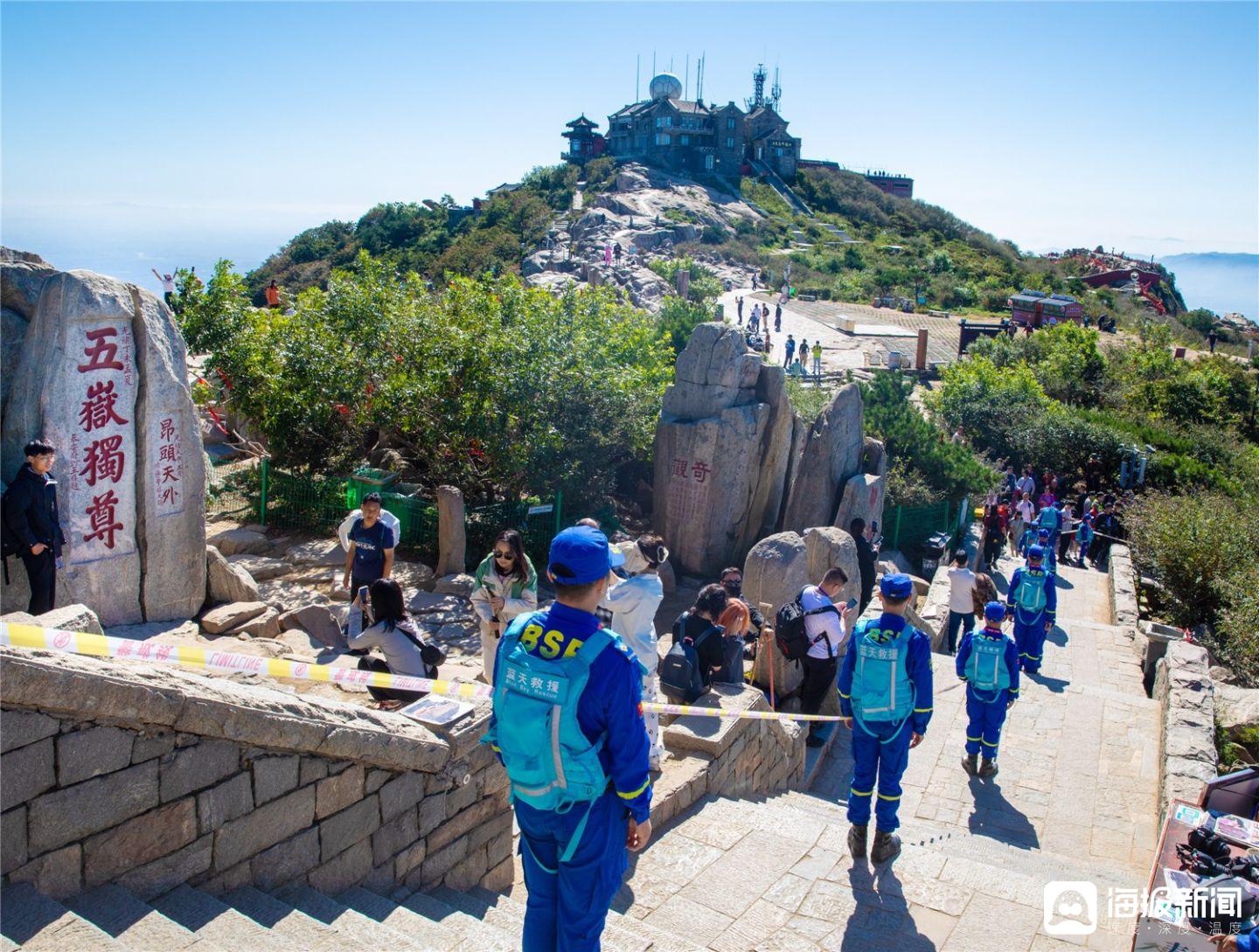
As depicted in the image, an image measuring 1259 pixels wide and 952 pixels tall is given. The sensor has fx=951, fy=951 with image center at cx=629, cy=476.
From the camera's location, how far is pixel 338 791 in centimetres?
416

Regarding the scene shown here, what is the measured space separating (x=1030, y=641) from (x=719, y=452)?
4.83 metres

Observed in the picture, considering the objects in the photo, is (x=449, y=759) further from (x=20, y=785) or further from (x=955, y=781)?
(x=955, y=781)

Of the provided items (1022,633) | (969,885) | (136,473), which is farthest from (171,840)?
(1022,633)

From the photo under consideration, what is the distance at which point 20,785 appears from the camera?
321cm

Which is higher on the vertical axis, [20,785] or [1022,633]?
[20,785]

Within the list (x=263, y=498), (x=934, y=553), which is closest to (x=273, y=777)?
(x=263, y=498)

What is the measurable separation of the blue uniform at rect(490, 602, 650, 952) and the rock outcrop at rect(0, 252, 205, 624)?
544 centimetres

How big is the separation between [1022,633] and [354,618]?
7.21 m

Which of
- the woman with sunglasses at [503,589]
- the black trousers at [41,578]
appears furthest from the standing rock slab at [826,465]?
the black trousers at [41,578]

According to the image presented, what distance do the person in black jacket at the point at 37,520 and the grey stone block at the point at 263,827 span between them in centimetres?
410

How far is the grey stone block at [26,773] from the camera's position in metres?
3.17

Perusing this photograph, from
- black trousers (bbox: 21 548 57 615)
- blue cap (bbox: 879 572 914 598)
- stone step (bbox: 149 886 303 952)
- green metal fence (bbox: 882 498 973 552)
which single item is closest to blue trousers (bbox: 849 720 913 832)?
blue cap (bbox: 879 572 914 598)

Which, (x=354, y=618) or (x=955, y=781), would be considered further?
(x=955, y=781)

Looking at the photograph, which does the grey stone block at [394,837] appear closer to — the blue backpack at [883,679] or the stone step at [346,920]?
the stone step at [346,920]
